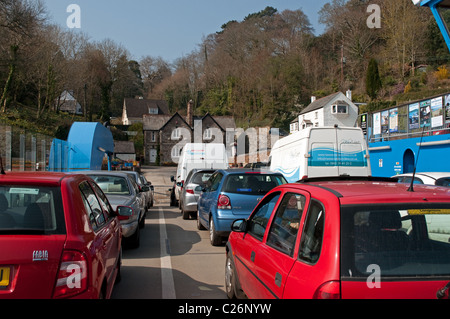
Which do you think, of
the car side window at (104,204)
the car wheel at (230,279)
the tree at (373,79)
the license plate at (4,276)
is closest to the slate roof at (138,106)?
the tree at (373,79)

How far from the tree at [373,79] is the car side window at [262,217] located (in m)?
53.9

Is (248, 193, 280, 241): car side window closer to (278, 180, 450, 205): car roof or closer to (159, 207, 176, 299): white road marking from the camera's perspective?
(278, 180, 450, 205): car roof

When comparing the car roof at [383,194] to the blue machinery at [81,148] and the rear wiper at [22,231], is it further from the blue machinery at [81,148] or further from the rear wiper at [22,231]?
the blue machinery at [81,148]

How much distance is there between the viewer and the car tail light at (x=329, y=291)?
7.97ft

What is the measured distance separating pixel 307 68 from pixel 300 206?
2544 inches

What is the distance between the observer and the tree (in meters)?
53.2

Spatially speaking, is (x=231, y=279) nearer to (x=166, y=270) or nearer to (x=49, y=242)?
(x=166, y=270)

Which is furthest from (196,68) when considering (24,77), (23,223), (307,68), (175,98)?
(23,223)

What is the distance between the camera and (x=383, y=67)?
57.2 m

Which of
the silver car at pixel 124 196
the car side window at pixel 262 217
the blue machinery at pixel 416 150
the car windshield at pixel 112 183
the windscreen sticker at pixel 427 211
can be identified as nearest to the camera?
the windscreen sticker at pixel 427 211

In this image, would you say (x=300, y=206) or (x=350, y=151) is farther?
(x=350, y=151)
